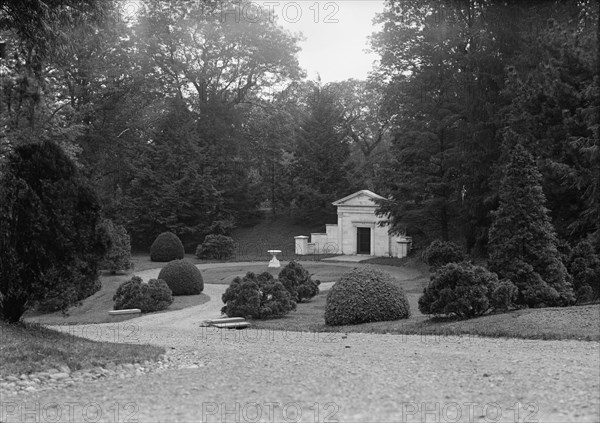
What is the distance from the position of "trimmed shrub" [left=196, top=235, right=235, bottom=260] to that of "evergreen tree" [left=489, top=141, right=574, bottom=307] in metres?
24.6

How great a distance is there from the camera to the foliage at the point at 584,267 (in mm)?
14633

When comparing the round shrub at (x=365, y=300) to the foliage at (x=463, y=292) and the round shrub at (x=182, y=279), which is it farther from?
the round shrub at (x=182, y=279)

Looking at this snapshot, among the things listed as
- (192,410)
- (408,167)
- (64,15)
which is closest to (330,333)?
(192,410)

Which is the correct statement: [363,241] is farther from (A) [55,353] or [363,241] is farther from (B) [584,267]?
(A) [55,353]

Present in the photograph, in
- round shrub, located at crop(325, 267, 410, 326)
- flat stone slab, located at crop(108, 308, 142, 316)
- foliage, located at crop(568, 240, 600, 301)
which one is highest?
foliage, located at crop(568, 240, 600, 301)

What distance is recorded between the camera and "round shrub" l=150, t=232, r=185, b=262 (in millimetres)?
35156

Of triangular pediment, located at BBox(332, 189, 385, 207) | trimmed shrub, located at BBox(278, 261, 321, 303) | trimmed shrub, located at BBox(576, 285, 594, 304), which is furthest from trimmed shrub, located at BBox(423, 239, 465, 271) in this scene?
triangular pediment, located at BBox(332, 189, 385, 207)

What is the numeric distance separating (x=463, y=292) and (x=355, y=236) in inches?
1032

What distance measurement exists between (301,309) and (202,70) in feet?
95.6

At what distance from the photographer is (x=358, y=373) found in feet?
25.3

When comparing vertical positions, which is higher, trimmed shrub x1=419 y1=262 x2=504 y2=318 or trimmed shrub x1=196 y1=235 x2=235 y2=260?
trimmed shrub x1=196 y1=235 x2=235 y2=260

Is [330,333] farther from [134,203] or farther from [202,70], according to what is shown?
[202,70]

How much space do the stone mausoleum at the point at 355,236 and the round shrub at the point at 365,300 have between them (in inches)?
927

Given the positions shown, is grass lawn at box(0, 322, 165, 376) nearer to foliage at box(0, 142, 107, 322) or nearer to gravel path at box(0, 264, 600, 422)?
gravel path at box(0, 264, 600, 422)
